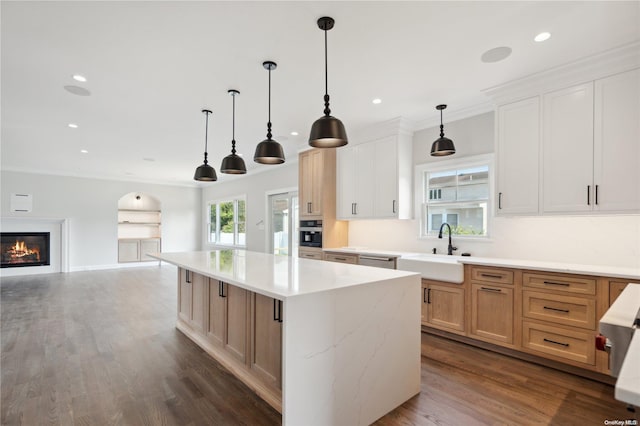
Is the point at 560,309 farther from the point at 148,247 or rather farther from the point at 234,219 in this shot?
the point at 148,247

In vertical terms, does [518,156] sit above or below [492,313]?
above

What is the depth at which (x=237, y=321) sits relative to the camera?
2762 mm

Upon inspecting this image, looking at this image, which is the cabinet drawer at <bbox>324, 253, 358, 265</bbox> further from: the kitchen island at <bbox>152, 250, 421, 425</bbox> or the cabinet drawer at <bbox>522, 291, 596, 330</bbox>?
the cabinet drawer at <bbox>522, 291, 596, 330</bbox>

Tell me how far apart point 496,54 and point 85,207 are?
993 centimetres

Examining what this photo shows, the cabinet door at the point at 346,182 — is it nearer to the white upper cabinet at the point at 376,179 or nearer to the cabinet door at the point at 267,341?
the white upper cabinet at the point at 376,179

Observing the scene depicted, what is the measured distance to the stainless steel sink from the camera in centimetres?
342

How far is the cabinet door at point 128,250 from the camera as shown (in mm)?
9266

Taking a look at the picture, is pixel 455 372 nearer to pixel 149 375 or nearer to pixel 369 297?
pixel 369 297

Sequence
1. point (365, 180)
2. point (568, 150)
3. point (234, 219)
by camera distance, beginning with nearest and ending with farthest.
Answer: point (568, 150) → point (365, 180) → point (234, 219)

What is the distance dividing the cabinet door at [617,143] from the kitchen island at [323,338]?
1.86 metres

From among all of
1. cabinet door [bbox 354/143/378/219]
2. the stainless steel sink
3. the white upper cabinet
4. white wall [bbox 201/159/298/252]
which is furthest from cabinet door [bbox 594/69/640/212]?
white wall [bbox 201/159/298/252]

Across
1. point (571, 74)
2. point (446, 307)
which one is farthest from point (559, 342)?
point (571, 74)

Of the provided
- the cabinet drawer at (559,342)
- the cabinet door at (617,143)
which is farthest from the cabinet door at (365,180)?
the cabinet door at (617,143)

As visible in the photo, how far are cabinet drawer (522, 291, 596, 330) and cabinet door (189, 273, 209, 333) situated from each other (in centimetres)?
312
